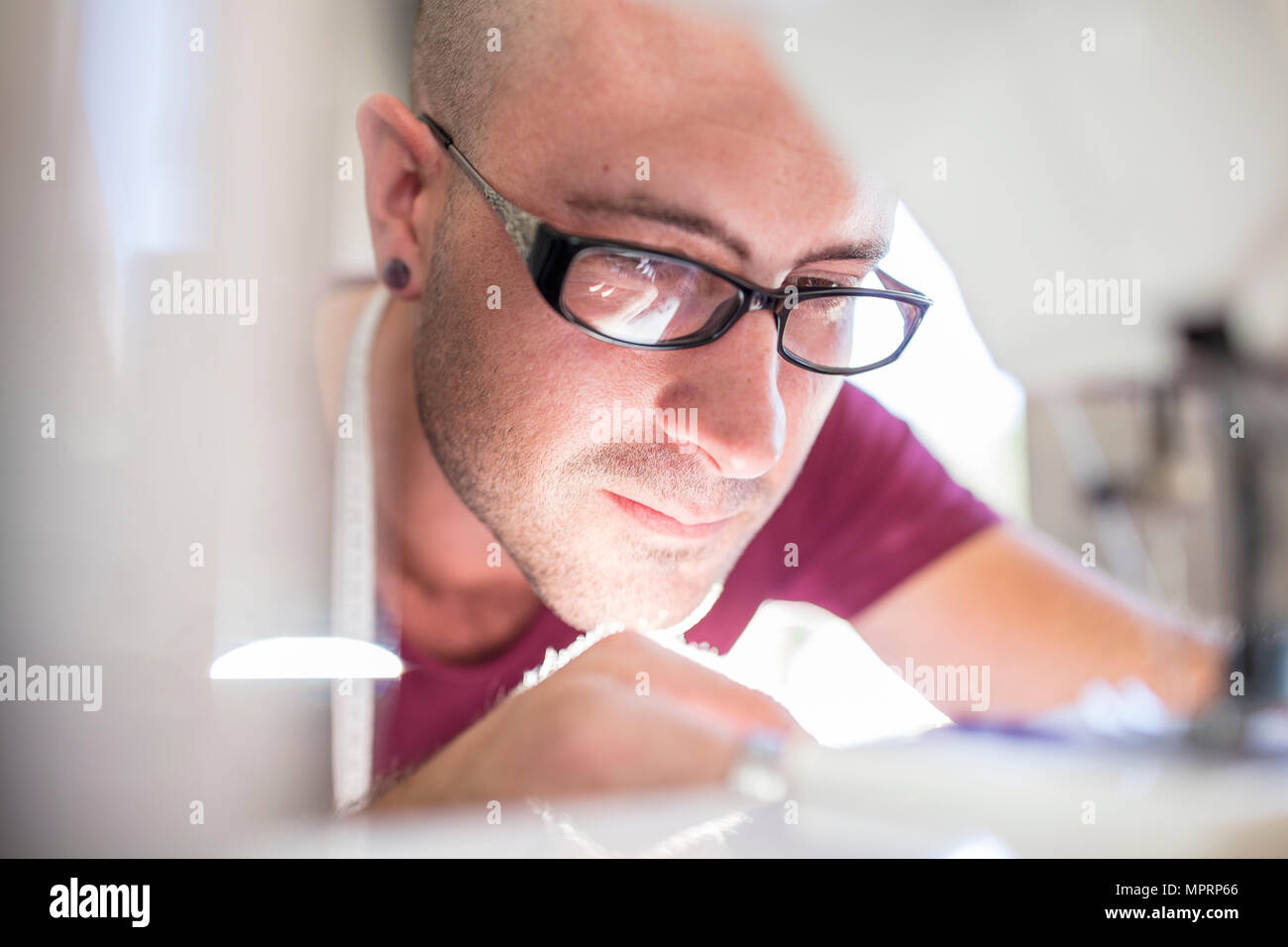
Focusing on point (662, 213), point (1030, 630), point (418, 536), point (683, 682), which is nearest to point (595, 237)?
point (662, 213)

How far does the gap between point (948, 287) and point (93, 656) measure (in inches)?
37.4

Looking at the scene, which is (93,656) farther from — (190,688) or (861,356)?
(861,356)

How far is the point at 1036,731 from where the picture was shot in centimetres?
100

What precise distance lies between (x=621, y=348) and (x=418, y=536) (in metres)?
0.27

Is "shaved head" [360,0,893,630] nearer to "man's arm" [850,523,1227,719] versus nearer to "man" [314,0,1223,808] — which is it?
"man" [314,0,1223,808]

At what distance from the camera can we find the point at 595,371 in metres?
0.80

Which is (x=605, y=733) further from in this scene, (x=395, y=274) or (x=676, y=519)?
(x=395, y=274)

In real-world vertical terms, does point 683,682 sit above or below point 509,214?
below

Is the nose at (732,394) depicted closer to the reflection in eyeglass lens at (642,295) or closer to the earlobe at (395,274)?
the reflection in eyeglass lens at (642,295)

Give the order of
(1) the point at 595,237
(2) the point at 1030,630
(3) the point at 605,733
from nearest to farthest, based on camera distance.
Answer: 1. (1) the point at 595,237
2. (3) the point at 605,733
3. (2) the point at 1030,630

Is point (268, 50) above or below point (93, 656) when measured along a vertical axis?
above

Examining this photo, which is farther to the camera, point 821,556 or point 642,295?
point 821,556

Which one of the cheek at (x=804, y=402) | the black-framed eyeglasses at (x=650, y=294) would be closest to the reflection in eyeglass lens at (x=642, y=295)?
the black-framed eyeglasses at (x=650, y=294)
